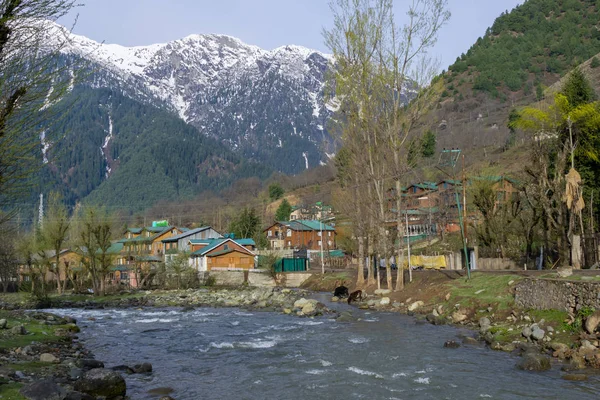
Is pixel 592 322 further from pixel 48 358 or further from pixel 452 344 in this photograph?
pixel 48 358

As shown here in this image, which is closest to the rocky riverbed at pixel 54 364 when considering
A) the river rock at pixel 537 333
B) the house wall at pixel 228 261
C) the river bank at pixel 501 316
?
the river bank at pixel 501 316

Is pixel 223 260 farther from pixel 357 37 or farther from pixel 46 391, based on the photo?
pixel 46 391

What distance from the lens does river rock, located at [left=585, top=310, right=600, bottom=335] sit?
62.3ft

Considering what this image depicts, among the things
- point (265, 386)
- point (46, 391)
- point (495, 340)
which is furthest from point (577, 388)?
point (46, 391)

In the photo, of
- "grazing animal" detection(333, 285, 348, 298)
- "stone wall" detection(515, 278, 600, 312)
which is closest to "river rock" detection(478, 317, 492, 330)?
"stone wall" detection(515, 278, 600, 312)

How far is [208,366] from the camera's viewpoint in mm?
19703

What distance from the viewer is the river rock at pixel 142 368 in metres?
18.5

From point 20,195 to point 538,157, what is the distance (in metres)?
32.7

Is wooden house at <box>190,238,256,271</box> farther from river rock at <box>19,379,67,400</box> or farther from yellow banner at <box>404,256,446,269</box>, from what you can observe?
river rock at <box>19,379,67,400</box>

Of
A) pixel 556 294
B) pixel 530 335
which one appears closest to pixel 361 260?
pixel 556 294

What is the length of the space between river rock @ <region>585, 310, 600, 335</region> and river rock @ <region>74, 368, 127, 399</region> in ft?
51.3

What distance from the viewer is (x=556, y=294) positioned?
73.5 feet

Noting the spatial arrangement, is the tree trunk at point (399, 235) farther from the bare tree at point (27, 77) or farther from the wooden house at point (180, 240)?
the wooden house at point (180, 240)

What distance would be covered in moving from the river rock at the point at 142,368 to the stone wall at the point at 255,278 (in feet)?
157
